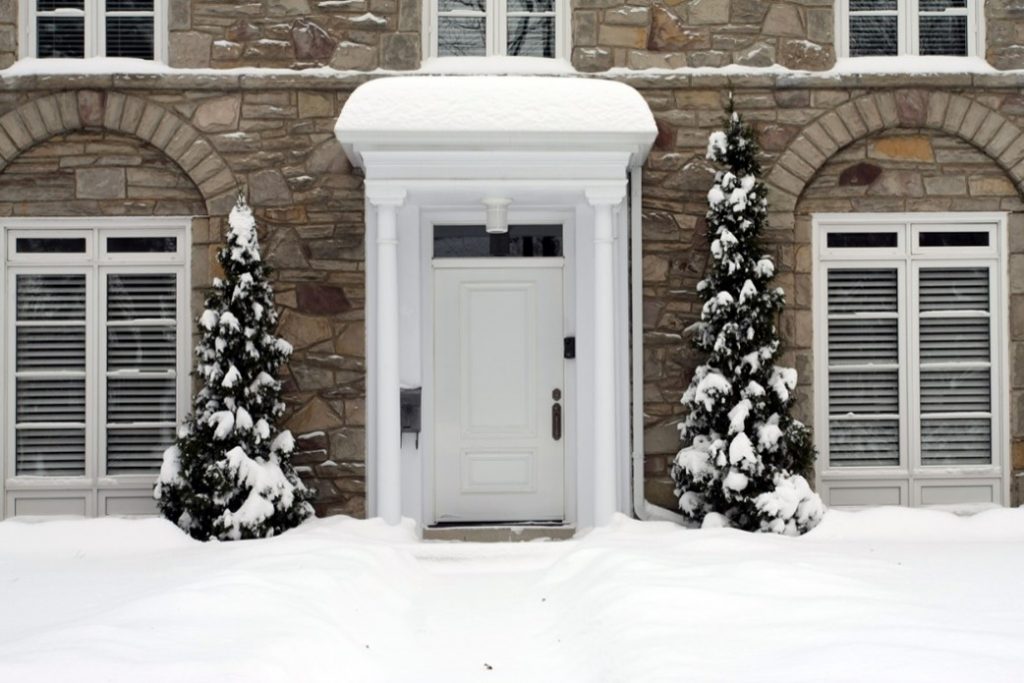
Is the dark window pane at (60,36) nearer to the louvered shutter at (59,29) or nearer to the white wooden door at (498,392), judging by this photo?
the louvered shutter at (59,29)

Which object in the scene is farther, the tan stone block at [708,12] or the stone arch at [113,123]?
the tan stone block at [708,12]

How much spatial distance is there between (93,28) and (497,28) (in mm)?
2909

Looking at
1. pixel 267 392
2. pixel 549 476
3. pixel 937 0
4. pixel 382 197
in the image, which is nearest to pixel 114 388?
pixel 267 392

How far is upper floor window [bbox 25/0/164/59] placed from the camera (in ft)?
24.1

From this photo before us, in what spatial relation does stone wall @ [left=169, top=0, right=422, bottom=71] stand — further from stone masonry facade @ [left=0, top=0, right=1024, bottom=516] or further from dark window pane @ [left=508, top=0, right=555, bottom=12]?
dark window pane @ [left=508, top=0, right=555, bottom=12]

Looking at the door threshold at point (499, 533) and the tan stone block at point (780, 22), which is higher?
the tan stone block at point (780, 22)

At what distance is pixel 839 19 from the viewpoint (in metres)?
7.44

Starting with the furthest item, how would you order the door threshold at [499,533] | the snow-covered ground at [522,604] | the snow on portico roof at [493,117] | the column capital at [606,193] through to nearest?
the door threshold at [499,533] < the column capital at [606,193] < the snow on portico roof at [493,117] < the snow-covered ground at [522,604]

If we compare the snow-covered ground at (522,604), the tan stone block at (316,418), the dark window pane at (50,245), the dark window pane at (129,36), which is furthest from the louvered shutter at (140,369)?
the dark window pane at (129,36)

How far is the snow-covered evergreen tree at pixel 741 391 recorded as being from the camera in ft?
21.2

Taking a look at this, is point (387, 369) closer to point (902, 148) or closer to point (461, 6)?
point (461, 6)

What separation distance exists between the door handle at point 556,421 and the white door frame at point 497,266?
4cm

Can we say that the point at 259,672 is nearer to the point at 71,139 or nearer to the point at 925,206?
the point at 71,139

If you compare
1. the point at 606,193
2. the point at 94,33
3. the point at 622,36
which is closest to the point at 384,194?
the point at 606,193
